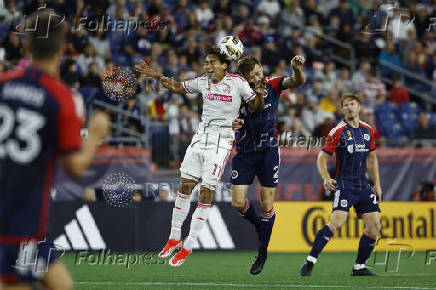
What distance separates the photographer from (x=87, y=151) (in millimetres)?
5094

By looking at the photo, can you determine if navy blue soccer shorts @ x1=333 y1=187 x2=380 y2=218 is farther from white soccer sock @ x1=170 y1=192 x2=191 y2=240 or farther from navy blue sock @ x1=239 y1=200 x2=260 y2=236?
white soccer sock @ x1=170 y1=192 x2=191 y2=240

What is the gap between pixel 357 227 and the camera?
1730 centimetres

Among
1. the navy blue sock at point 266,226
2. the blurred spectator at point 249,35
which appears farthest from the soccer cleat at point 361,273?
the blurred spectator at point 249,35

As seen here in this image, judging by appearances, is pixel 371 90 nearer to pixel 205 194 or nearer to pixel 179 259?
pixel 205 194

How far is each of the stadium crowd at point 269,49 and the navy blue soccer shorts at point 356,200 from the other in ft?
18.7

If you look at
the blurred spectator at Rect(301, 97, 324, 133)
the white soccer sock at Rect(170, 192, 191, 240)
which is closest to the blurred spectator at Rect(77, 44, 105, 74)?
the blurred spectator at Rect(301, 97, 324, 133)

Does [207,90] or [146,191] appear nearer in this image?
[207,90]

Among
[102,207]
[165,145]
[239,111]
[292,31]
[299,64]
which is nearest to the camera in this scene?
[299,64]

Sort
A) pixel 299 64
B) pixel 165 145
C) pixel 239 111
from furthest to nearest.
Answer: pixel 165 145, pixel 239 111, pixel 299 64

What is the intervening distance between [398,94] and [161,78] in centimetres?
1241

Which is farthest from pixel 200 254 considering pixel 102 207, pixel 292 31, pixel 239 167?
pixel 292 31

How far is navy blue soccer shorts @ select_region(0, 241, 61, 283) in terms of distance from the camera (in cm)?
505

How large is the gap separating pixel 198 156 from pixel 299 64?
74.1 inches

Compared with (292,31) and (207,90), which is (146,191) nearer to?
(207,90)
